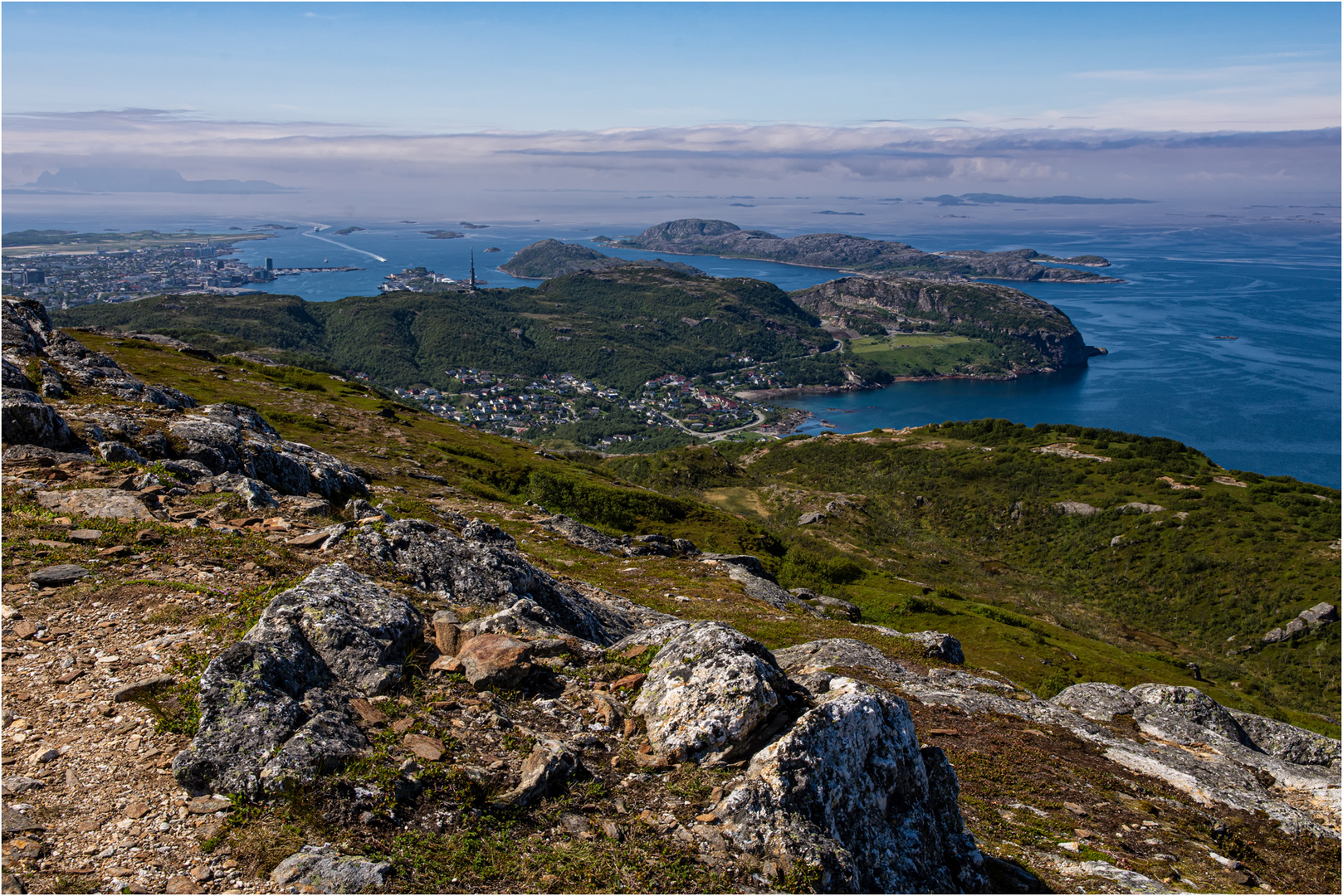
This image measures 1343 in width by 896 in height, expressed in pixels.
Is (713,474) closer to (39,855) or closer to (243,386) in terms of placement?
(243,386)

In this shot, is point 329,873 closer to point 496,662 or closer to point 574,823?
point 574,823

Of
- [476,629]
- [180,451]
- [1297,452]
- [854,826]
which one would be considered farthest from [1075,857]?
[1297,452]

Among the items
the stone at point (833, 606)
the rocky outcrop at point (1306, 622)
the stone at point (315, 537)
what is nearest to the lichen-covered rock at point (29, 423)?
the stone at point (315, 537)

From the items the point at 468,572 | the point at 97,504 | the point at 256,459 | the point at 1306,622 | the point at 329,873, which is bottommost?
the point at 1306,622

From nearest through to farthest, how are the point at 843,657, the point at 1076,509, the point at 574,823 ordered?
the point at 574,823, the point at 843,657, the point at 1076,509

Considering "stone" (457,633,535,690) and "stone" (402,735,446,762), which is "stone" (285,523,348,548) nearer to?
"stone" (457,633,535,690)

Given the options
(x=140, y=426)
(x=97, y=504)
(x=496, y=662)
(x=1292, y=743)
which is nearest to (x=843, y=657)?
(x=496, y=662)

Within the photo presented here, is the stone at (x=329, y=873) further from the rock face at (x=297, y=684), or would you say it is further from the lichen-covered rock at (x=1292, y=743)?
the lichen-covered rock at (x=1292, y=743)
